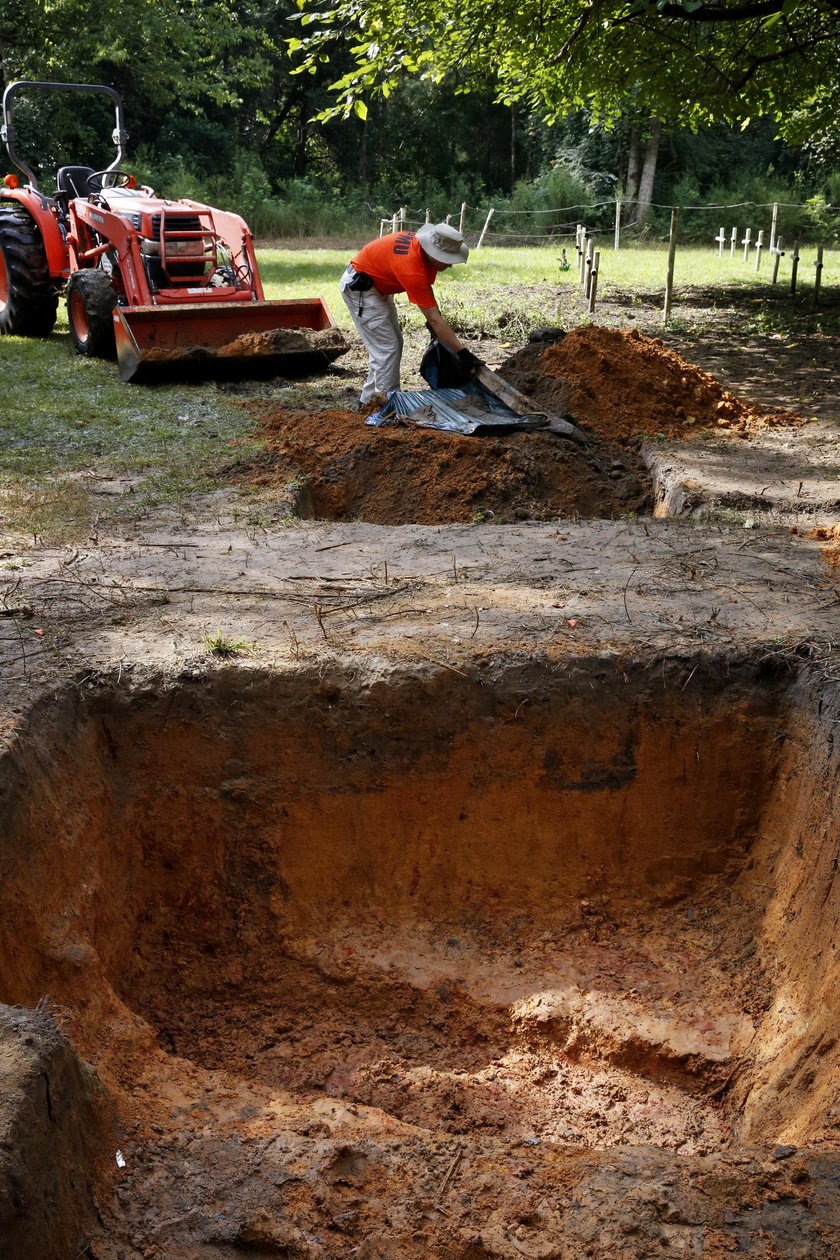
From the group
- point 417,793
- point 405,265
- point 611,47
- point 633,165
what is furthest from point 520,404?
point 633,165

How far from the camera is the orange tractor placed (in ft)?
37.6

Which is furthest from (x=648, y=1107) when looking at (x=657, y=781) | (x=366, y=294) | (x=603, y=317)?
(x=603, y=317)

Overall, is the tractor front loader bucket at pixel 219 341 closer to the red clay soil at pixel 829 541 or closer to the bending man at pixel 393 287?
the bending man at pixel 393 287

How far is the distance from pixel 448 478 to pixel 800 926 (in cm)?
471

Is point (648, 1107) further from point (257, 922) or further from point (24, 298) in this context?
point (24, 298)

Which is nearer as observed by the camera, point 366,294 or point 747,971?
point 747,971

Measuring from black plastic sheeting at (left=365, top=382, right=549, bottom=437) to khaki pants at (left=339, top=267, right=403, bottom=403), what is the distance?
24.7 inches

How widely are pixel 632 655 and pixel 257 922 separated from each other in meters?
2.06

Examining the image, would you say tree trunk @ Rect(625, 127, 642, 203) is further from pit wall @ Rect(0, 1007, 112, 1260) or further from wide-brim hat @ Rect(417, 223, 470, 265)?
pit wall @ Rect(0, 1007, 112, 1260)

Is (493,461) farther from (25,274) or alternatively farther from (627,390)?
(25,274)

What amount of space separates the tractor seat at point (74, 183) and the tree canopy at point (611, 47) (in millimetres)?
3365

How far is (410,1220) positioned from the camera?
8.41 ft

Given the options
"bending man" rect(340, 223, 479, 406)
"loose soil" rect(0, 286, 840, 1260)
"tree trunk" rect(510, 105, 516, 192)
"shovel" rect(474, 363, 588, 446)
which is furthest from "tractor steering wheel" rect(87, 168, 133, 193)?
"tree trunk" rect(510, 105, 516, 192)

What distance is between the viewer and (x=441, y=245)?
8.50 metres
